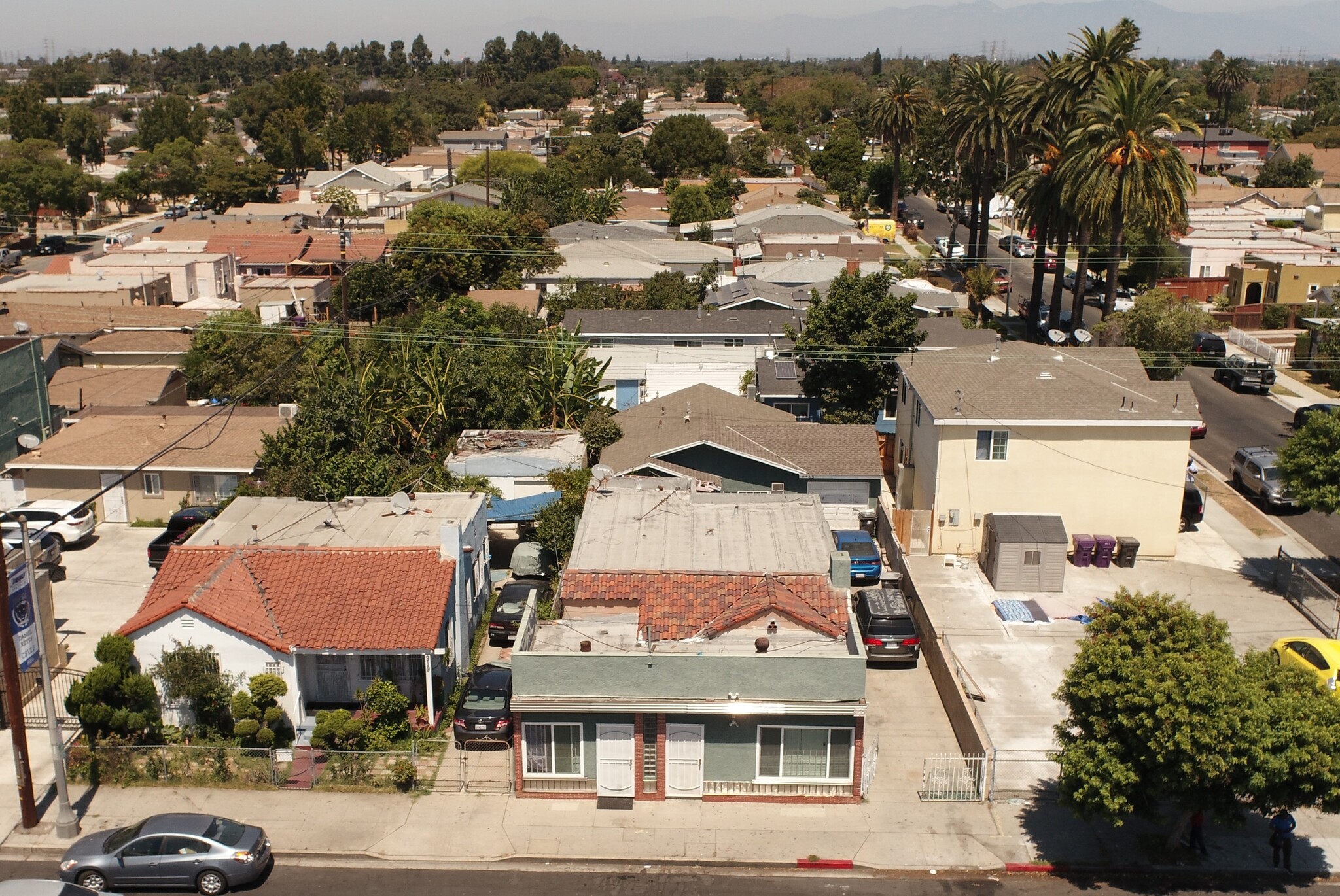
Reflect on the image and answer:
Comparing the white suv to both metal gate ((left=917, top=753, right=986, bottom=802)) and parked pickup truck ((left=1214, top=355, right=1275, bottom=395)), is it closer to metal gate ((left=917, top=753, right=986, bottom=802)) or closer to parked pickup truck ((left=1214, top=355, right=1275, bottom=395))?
metal gate ((left=917, top=753, right=986, bottom=802))

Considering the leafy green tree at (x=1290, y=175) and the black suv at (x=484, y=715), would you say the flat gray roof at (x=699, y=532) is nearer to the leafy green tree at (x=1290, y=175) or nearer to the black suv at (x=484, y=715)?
the black suv at (x=484, y=715)

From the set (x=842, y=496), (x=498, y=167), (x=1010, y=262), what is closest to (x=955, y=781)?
(x=842, y=496)

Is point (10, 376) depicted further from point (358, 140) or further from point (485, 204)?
point (358, 140)

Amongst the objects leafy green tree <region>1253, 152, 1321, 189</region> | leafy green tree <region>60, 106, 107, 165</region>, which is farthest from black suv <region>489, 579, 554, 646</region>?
leafy green tree <region>60, 106, 107, 165</region>

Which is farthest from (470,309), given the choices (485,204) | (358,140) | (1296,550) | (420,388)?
(358,140)

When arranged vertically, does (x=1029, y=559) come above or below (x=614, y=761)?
above

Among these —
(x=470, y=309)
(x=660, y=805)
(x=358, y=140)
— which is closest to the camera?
(x=660, y=805)

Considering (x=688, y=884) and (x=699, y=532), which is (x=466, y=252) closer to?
(x=699, y=532)

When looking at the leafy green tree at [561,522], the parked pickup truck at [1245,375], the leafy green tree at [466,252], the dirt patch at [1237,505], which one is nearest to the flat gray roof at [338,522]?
the leafy green tree at [561,522]
